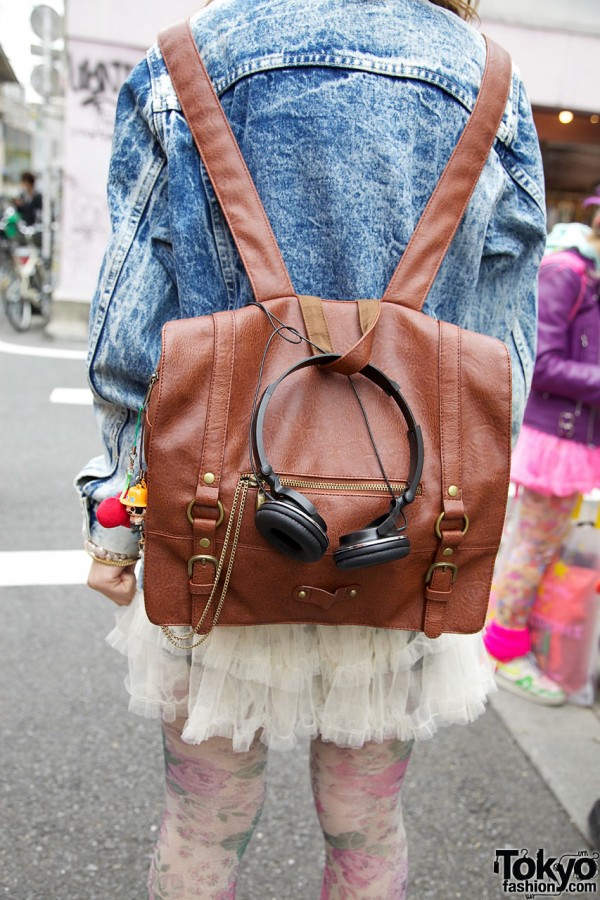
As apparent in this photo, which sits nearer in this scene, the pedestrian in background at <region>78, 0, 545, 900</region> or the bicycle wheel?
the pedestrian in background at <region>78, 0, 545, 900</region>

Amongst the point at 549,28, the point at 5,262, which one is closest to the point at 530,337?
the point at 549,28

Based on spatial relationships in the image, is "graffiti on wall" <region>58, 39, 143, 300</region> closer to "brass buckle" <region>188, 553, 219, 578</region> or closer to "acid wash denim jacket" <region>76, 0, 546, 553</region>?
"acid wash denim jacket" <region>76, 0, 546, 553</region>

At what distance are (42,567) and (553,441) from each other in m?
2.01

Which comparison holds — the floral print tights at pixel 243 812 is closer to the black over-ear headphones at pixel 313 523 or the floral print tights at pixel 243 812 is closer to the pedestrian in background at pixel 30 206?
the black over-ear headphones at pixel 313 523

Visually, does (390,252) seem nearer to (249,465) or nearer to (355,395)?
(355,395)

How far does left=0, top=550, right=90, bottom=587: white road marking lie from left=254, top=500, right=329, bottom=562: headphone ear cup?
89.2 inches

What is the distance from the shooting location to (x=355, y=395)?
896mm

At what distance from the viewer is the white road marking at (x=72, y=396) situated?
212 inches

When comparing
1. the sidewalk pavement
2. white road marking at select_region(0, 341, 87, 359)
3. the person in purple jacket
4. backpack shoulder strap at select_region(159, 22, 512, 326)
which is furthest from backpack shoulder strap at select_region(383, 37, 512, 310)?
white road marking at select_region(0, 341, 87, 359)

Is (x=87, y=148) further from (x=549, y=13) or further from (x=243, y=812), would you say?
(x=243, y=812)

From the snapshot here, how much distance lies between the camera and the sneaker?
7.84ft

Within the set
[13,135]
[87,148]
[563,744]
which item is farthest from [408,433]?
[13,135]

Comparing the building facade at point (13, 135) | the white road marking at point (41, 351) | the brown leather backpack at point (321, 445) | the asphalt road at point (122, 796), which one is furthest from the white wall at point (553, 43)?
the building facade at point (13, 135)

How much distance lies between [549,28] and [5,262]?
735cm
